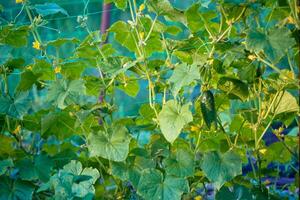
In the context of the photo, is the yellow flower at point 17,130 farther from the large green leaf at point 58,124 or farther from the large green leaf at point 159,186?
the large green leaf at point 159,186

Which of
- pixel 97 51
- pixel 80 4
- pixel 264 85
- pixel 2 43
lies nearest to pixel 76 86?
pixel 97 51

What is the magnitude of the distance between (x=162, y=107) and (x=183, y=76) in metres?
0.21

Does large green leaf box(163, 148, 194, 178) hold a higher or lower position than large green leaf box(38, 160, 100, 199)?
higher

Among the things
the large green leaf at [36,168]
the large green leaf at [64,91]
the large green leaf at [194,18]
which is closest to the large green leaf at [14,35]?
the large green leaf at [64,91]

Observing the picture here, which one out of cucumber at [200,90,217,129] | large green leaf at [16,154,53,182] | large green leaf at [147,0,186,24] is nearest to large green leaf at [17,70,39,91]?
large green leaf at [16,154,53,182]

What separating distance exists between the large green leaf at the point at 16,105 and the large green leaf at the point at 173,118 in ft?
1.52

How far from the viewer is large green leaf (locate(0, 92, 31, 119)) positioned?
2057mm

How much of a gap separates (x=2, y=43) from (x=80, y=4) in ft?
1.99

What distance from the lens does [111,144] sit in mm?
2006

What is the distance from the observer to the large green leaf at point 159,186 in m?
1.94

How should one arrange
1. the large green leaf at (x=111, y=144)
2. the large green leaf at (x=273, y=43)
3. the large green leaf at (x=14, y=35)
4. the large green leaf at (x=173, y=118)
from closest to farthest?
1. the large green leaf at (x=273, y=43)
2. the large green leaf at (x=173, y=118)
3. the large green leaf at (x=111, y=144)
4. the large green leaf at (x=14, y=35)

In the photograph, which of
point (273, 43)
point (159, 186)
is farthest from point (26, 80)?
point (273, 43)

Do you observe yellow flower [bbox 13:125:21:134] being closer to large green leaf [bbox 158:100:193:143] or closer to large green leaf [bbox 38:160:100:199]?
large green leaf [bbox 38:160:100:199]

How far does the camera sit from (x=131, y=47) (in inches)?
84.9
